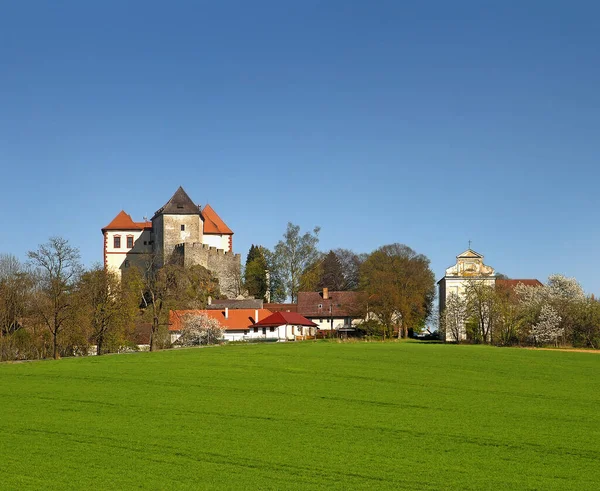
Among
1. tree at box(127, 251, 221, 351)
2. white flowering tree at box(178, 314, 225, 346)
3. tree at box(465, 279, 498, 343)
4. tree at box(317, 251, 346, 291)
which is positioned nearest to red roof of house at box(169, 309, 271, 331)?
tree at box(127, 251, 221, 351)

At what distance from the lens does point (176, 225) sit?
284 ft

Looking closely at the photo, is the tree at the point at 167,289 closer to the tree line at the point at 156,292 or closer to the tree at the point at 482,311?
the tree line at the point at 156,292

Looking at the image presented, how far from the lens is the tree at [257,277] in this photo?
93250 mm

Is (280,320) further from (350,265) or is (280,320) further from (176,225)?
(350,265)

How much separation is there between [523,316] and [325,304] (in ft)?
106

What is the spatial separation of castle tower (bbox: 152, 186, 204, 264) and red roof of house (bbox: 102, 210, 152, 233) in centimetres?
696

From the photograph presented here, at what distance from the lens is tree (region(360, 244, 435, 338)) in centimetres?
7338

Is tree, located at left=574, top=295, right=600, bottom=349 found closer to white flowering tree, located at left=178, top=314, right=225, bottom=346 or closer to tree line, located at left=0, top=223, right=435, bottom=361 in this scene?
tree line, located at left=0, top=223, right=435, bottom=361

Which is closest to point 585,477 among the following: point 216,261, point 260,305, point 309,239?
point 260,305

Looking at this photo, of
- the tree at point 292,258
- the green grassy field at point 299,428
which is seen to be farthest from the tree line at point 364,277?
the green grassy field at point 299,428

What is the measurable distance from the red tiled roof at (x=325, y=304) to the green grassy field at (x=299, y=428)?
55.0 m

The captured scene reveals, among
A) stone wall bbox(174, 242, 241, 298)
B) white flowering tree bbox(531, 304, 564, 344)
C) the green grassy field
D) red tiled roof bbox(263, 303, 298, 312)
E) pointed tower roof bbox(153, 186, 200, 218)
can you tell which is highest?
pointed tower roof bbox(153, 186, 200, 218)

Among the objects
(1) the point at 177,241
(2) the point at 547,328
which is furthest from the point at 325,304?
(2) the point at 547,328

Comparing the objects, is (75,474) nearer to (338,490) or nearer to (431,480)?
(338,490)
